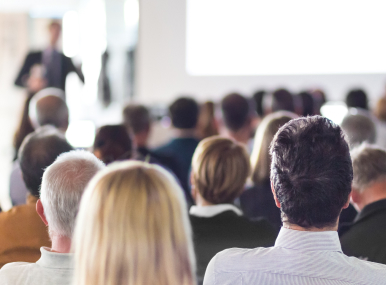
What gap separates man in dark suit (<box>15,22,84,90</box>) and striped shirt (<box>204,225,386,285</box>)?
16.6 ft

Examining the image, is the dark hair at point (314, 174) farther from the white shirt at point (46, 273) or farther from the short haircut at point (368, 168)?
the short haircut at point (368, 168)

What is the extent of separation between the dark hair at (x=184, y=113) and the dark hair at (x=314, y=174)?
273 centimetres

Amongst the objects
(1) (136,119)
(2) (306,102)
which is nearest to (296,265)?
(1) (136,119)

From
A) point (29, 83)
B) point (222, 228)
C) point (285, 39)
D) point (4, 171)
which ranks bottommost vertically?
point (4, 171)

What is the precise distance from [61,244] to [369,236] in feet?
3.75

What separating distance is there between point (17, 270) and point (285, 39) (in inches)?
255

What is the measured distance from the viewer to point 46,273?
1273 mm

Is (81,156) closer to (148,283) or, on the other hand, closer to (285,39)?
(148,283)

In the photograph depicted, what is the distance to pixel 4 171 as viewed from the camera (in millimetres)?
6980

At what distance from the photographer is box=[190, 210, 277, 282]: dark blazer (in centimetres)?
183

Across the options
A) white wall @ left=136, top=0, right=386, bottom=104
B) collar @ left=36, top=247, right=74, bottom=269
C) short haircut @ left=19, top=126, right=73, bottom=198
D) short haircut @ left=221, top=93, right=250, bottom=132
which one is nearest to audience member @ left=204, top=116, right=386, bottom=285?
collar @ left=36, top=247, right=74, bottom=269

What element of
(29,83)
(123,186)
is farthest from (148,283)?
(29,83)

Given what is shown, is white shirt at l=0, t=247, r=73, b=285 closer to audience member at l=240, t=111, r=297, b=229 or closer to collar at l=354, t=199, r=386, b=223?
collar at l=354, t=199, r=386, b=223

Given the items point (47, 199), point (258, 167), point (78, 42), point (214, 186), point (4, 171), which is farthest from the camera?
point (78, 42)
